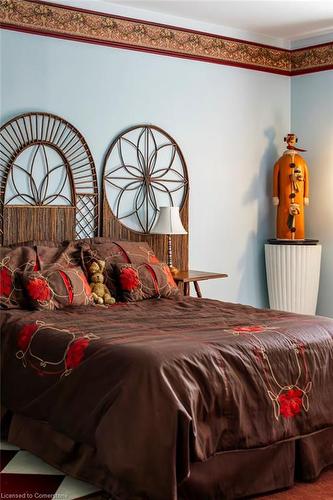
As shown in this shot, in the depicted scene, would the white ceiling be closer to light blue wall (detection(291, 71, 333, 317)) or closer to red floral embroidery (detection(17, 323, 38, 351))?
light blue wall (detection(291, 71, 333, 317))

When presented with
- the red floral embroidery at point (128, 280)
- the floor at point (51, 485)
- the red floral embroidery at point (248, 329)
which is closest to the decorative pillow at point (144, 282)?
the red floral embroidery at point (128, 280)

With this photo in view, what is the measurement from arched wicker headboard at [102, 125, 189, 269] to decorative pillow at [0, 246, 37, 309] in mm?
939

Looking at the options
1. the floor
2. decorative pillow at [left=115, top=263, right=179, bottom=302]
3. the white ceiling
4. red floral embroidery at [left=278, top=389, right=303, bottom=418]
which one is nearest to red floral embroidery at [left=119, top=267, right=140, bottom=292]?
decorative pillow at [left=115, top=263, right=179, bottom=302]

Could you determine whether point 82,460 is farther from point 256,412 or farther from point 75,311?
point 75,311

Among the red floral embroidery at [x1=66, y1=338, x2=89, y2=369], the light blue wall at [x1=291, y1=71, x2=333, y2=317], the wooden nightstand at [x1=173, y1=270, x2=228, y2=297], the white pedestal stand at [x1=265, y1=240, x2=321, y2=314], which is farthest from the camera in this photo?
the light blue wall at [x1=291, y1=71, x2=333, y2=317]

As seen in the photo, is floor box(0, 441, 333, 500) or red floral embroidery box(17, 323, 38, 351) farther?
red floral embroidery box(17, 323, 38, 351)

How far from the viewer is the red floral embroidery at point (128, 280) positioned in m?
4.74

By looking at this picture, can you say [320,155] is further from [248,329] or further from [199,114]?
[248,329]

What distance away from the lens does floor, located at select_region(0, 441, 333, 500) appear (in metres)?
3.21

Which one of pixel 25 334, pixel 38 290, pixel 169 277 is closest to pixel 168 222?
pixel 169 277

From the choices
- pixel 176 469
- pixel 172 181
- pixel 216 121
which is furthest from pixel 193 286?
pixel 176 469

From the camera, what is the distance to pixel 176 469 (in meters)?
2.96

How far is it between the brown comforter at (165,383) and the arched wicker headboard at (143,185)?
1519mm

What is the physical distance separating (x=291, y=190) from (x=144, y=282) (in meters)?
1.96
